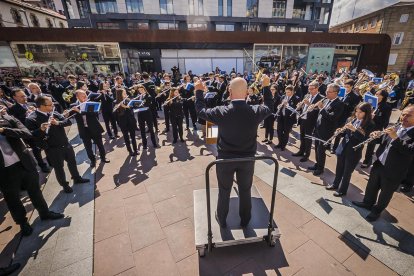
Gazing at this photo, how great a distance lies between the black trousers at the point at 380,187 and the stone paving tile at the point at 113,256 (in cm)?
459

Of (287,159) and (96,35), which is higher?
(96,35)

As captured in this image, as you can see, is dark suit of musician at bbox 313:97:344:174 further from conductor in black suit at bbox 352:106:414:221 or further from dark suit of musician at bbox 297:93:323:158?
conductor in black suit at bbox 352:106:414:221

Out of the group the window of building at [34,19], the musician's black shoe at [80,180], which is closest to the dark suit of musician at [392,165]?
the musician's black shoe at [80,180]

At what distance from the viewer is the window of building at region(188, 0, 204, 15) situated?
30609 mm

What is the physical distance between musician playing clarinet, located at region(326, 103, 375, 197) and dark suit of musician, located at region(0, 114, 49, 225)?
6324 millimetres

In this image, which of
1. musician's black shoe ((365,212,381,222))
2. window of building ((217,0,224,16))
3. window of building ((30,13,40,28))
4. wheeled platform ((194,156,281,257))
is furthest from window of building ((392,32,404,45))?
window of building ((30,13,40,28))

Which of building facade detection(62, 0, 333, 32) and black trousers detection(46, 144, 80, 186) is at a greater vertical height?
building facade detection(62, 0, 333, 32)

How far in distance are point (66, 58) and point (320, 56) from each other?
24.4 metres

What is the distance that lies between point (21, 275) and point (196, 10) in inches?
1412

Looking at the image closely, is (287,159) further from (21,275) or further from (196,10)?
(196,10)

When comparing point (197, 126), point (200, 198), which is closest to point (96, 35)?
point (197, 126)

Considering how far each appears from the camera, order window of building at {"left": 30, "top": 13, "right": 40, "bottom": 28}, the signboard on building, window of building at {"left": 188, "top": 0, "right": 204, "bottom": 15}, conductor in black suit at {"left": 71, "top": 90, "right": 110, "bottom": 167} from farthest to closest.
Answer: window of building at {"left": 30, "top": 13, "right": 40, "bottom": 28}
window of building at {"left": 188, "top": 0, "right": 204, "bottom": 15}
the signboard on building
conductor in black suit at {"left": 71, "top": 90, "right": 110, "bottom": 167}

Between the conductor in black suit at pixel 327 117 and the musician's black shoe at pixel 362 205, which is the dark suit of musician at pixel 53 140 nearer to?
the conductor in black suit at pixel 327 117

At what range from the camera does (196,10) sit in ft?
102
